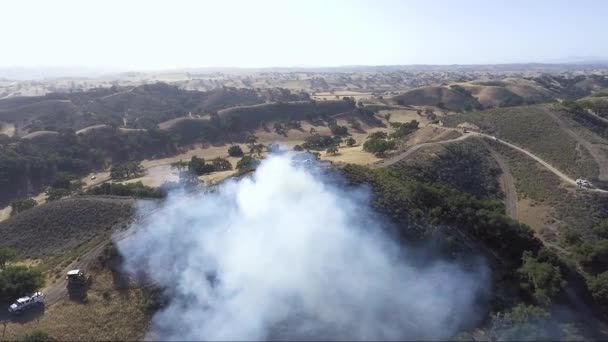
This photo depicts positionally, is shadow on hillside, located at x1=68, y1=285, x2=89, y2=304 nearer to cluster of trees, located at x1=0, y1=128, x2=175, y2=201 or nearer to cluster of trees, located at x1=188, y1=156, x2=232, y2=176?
cluster of trees, located at x1=188, y1=156, x2=232, y2=176

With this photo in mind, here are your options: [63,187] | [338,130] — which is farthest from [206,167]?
[338,130]

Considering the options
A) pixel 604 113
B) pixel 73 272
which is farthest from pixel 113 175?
pixel 604 113

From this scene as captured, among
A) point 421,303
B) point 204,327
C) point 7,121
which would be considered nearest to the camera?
point 204,327

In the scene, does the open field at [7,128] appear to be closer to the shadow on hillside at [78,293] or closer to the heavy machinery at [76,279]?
the heavy machinery at [76,279]

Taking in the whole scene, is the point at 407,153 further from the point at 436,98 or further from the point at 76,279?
the point at 436,98

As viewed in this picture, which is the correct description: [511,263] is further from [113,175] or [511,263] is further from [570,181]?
[113,175]

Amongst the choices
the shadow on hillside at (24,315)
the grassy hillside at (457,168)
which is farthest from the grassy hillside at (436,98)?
the shadow on hillside at (24,315)
